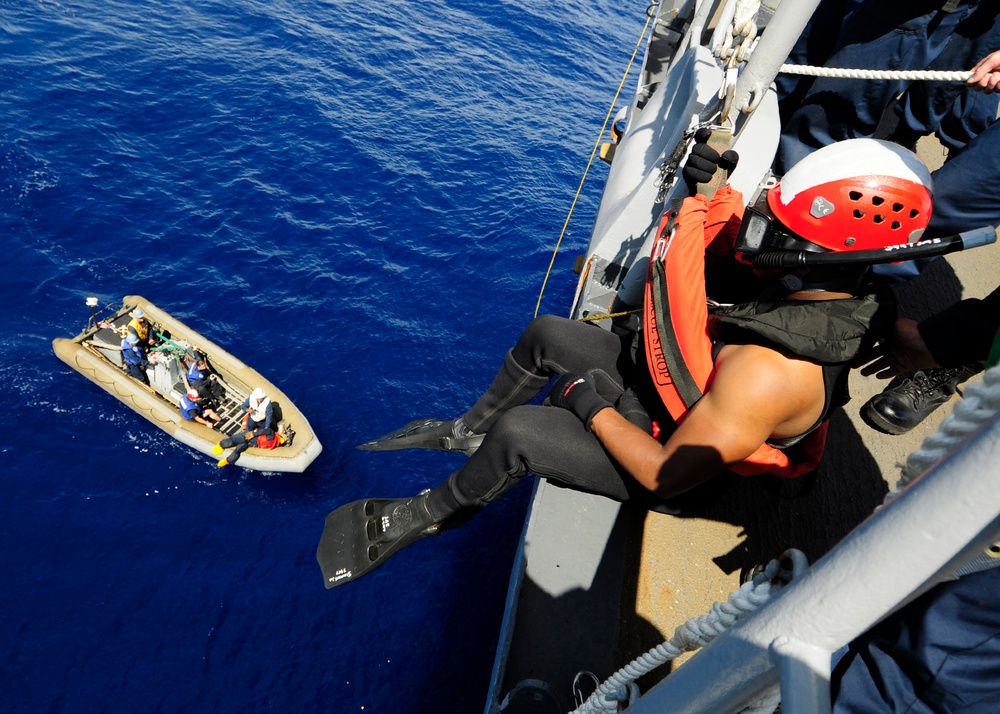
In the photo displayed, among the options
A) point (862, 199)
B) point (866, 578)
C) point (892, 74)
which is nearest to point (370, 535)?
point (862, 199)

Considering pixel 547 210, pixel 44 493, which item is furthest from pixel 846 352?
pixel 547 210

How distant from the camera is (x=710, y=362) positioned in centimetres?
359

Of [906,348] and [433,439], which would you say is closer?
[906,348]

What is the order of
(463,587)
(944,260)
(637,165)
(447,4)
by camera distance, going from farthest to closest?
(447,4), (463,587), (944,260), (637,165)

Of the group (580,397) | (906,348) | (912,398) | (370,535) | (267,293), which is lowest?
(267,293)

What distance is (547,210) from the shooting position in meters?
22.8

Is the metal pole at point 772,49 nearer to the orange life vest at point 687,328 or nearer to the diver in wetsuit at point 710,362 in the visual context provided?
the diver in wetsuit at point 710,362

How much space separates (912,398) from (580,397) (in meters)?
2.70

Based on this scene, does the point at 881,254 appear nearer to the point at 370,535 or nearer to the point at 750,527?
the point at 750,527

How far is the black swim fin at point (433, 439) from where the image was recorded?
5.34m

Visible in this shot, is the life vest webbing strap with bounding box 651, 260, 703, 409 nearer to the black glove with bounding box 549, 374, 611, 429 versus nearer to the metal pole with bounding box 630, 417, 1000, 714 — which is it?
the black glove with bounding box 549, 374, 611, 429

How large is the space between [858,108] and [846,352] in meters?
4.36

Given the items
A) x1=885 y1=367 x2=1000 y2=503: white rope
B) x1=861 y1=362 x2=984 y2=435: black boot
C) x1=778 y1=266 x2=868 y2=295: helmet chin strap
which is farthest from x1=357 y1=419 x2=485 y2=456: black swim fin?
x1=885 y1=367 x2=1000 y2=503: white rope

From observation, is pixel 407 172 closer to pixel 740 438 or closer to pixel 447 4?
pixel 447 4
